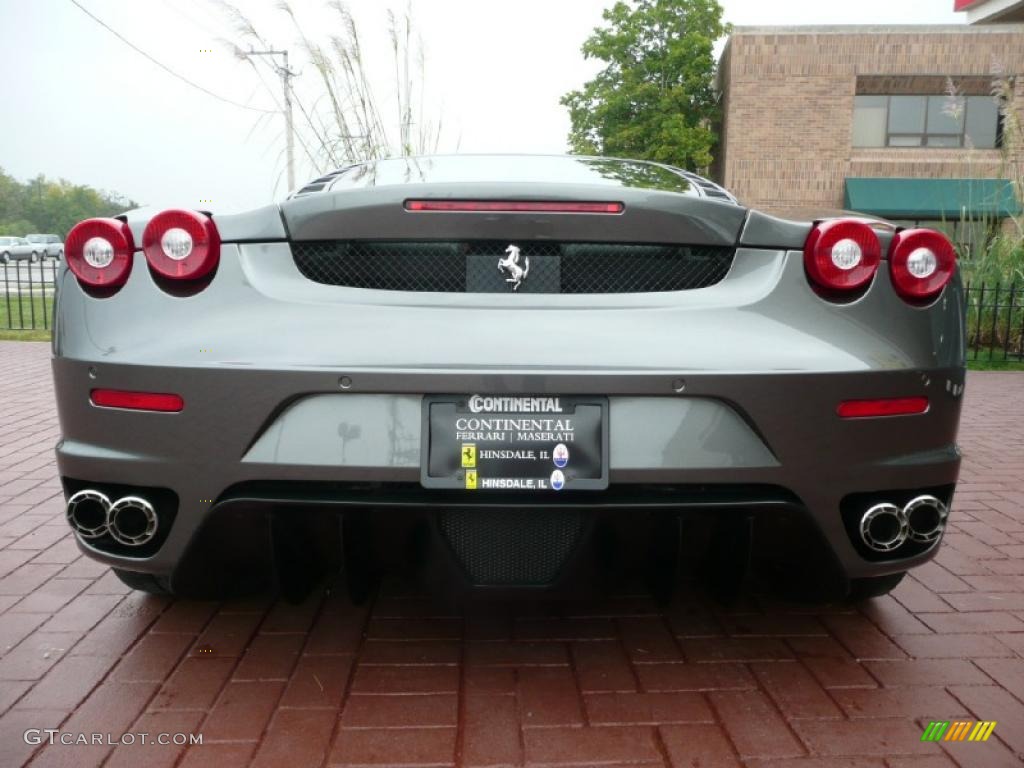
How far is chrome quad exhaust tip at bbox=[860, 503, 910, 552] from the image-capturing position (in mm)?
1916

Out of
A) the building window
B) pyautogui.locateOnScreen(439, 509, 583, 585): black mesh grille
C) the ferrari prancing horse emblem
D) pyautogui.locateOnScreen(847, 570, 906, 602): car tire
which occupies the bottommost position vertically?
pyautogui.locateOnScreen(847, 570, 906, 602): car tire

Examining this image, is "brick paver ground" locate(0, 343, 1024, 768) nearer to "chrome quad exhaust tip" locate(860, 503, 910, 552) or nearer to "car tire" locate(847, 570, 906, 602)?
"car tire" locate(847, 570, 906, 602)

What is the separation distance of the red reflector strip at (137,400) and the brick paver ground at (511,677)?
73 cm

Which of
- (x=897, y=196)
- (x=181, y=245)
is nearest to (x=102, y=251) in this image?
(x=181, y=245)

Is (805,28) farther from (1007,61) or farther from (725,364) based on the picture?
(725,364)

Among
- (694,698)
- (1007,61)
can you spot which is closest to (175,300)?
(694,698)

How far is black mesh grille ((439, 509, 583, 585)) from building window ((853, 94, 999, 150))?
29432 millimetres

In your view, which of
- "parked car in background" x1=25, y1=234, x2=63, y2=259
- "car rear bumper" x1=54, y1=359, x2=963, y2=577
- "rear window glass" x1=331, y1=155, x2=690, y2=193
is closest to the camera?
"car rear bumper" x1=54, y1=359, x2=963, y2=577

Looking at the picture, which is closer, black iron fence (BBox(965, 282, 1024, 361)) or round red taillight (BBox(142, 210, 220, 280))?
round red taillight (BBox(142, 210, 220, 280))

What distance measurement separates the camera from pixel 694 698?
2.02 meters

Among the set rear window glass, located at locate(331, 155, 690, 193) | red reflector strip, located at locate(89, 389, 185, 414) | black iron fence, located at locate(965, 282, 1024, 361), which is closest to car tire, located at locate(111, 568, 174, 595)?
red reflector strip, located at locate(89, 389, 185, 414)

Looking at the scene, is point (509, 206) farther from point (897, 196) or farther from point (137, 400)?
point (897, 196)

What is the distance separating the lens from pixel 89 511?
76.1 inches

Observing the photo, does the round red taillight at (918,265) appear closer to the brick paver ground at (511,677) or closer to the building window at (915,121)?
the brick paver ground at (511,677)
